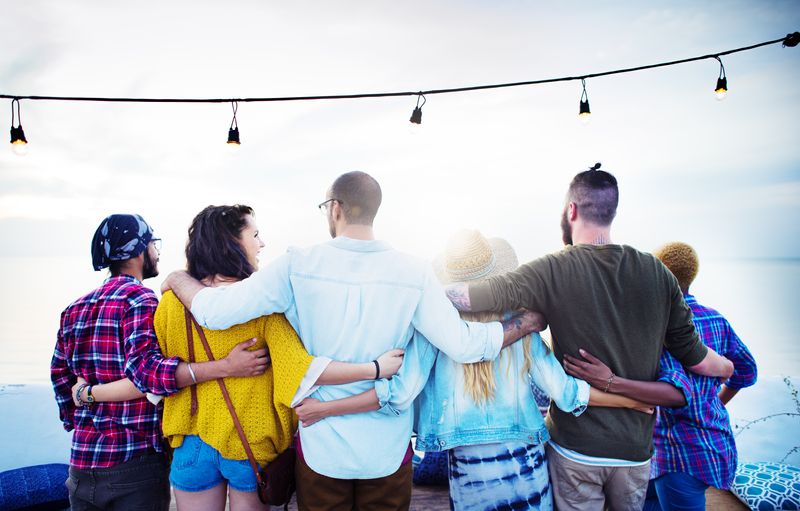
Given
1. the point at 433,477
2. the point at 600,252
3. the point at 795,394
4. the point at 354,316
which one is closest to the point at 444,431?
the point at 354,316

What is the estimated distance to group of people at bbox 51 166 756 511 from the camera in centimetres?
147

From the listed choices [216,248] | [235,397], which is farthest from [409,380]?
[216,248]

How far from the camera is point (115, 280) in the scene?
1.75 meters

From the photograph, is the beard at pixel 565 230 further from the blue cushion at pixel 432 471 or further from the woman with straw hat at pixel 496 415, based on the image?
the blue cushion at pixel 432 471

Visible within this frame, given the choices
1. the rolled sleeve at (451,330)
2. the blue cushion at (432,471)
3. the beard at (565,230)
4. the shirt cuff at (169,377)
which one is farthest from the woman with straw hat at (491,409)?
the blue cushion at (432,471)

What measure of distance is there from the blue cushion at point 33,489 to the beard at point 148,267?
6.52 feet

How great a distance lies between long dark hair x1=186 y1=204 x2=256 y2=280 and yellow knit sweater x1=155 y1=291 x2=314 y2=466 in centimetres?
15

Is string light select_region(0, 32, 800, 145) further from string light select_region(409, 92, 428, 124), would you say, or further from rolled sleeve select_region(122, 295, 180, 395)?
rolled sleeve select_region(122, 295, 180, 395)

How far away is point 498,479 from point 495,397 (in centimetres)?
29

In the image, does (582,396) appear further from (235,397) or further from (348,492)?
(235,397)

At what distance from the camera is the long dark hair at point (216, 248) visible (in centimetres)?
160

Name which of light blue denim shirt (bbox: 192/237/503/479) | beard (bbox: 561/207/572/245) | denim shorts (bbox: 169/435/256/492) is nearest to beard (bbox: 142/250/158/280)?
light blue denim shirt (bbox: 192/237/503/479)

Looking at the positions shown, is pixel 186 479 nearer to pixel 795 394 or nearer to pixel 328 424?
pixel 328 424

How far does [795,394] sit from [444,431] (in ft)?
18.2
